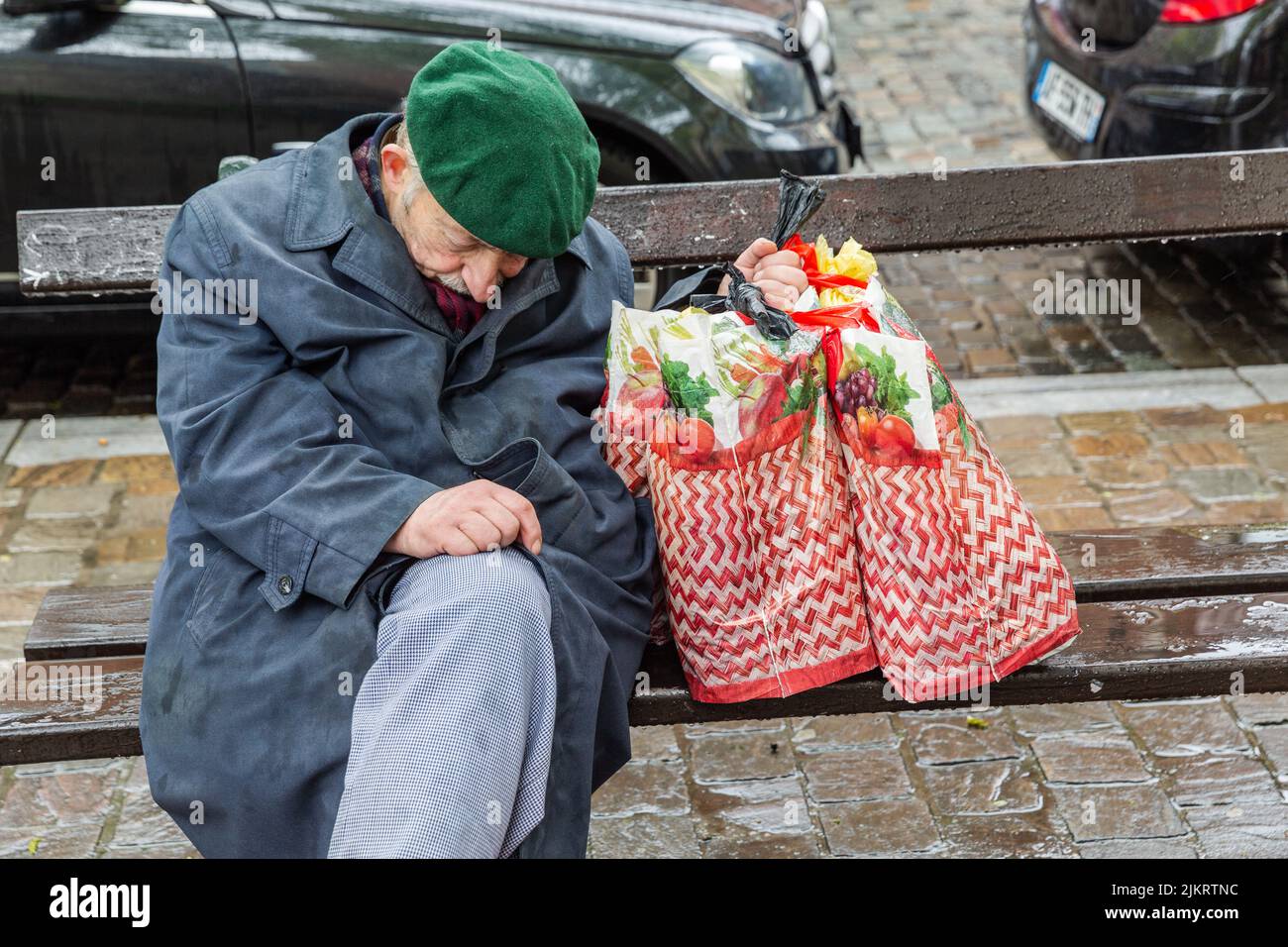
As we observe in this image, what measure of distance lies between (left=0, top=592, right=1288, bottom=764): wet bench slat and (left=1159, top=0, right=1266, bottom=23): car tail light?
10.3 ft

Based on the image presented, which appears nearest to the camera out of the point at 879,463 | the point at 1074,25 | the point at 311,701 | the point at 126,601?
the point at 311,701

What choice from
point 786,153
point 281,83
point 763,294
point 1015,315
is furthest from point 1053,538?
point 281,83

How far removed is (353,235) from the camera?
243cm

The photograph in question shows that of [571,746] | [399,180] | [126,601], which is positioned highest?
[399,180]

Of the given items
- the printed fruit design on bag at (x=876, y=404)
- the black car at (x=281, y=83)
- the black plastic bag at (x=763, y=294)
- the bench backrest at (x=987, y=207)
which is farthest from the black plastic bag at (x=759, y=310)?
the black car at (x=281, y=83)

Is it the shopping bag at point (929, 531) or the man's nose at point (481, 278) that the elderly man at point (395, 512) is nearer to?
the man's nose at point (481, 278)

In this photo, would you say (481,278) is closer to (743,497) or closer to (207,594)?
(743,497)

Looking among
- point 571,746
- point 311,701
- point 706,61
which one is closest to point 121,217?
point 311,701

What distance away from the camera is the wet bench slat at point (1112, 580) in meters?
2.76

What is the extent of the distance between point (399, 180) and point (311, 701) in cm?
84

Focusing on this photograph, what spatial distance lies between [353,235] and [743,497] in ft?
2.46

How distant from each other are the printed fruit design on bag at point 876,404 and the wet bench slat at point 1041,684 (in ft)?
1.31

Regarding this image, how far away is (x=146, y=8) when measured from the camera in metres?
4.80

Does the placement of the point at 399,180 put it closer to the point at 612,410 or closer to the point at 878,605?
the point at 612,410
